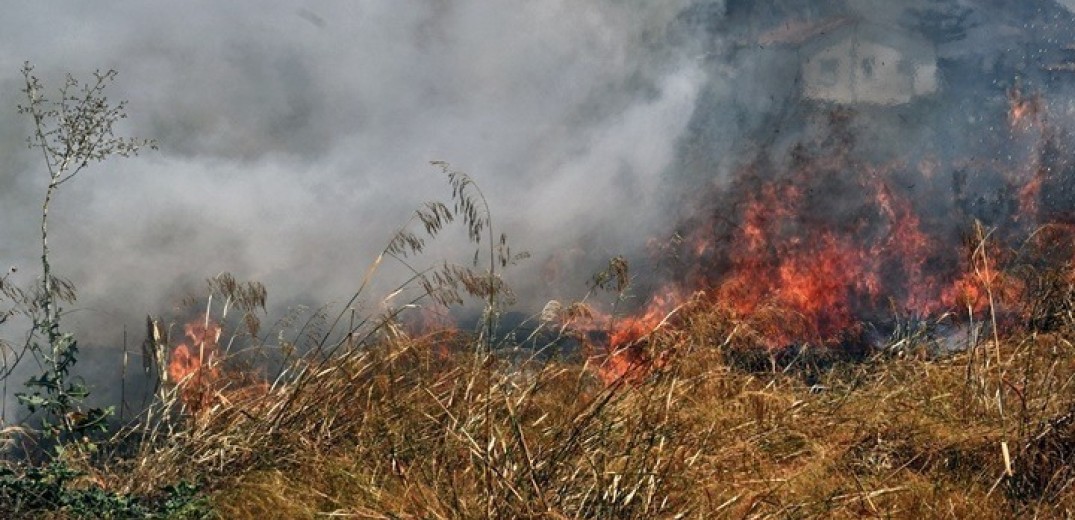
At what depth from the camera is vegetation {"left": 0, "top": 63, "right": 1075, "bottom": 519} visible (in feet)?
12.5

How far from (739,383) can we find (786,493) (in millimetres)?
1490

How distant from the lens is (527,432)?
4562mm

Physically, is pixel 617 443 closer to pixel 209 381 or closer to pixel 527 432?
pixel 527 432

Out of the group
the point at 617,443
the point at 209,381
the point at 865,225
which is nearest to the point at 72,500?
the point at 209,381

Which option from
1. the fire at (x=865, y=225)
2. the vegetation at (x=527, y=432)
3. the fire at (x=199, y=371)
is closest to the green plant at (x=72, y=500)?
the vegetation at (x=527, y=432)

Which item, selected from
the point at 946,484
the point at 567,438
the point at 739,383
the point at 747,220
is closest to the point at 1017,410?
the point at 946,484

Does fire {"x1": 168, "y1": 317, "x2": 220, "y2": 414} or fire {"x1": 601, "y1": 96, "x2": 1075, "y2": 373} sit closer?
fire {"x1": 168, "y1": 317, "x2": 220, "y2": 414}

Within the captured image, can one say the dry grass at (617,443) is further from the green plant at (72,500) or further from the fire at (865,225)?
the fire at (865,225)

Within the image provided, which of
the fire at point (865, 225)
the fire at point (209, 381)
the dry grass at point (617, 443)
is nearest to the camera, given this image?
the dry grass at point (617, 443)

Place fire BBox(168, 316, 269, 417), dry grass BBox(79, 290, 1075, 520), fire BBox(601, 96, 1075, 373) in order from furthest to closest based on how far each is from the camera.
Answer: fire BBox(601, 96, 1075, 373), fire BBox(168, 316, 269, 417), dry grass BBox(79, 290, 1075, 520)

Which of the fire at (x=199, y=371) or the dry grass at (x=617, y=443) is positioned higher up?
the fire at (x=199, y=371)

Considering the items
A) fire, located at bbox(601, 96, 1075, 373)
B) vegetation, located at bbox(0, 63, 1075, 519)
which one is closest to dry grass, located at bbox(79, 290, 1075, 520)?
vegetation, located at bbox(0, 63, 1075, 519)

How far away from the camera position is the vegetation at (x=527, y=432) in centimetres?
382

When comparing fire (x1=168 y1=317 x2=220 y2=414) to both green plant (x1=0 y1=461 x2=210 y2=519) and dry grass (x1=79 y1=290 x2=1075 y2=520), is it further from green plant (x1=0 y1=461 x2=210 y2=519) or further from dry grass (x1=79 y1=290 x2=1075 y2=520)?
green plant (x1=0 y1=461 x2=210 y2=519)
